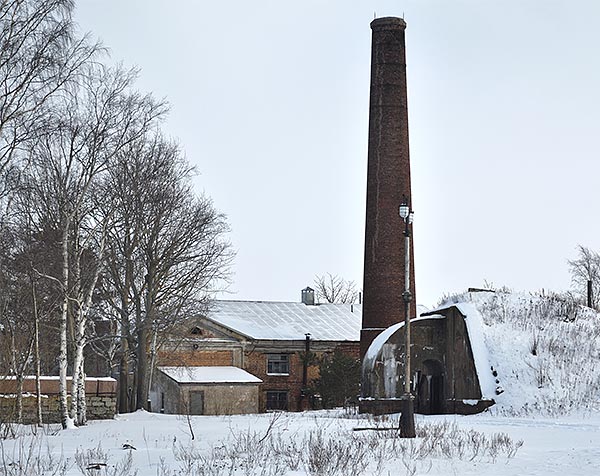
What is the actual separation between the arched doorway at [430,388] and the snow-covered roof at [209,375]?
12.4m

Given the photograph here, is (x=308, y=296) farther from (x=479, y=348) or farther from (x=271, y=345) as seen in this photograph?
(x=479, y=348)

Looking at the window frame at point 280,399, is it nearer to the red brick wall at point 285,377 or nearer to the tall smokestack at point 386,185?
the red brick wall at point 285,377

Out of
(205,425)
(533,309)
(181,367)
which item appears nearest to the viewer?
(205,425)

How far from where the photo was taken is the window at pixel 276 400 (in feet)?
173

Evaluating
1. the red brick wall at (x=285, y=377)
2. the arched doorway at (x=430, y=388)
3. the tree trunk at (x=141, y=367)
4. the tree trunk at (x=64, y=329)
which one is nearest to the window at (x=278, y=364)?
the red brick wall at (x=285, y=377)

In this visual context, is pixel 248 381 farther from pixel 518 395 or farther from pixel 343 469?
pixel 343 469

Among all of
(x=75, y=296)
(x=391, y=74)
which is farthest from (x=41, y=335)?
(x=391, y=74)

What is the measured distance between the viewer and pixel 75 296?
29688 mm

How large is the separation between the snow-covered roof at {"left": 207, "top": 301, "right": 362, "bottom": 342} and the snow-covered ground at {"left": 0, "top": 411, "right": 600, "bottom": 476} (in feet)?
94.4

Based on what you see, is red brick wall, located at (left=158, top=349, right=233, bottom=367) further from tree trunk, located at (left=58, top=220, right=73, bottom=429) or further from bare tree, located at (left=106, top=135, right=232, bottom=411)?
tree trunk, located at (left=58, top=220, right=73, bottom=429)

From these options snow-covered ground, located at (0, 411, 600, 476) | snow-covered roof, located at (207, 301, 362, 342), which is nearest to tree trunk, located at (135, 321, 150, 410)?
snow-covered ground, located at (0, 411, 600, 476)

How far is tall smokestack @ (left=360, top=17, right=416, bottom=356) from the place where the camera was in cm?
4075

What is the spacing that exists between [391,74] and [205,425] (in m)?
19.4

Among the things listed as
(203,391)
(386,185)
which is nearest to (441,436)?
(386,185)
